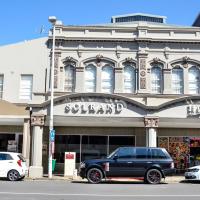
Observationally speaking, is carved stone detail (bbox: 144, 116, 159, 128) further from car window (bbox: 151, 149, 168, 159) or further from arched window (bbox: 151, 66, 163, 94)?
arched window (bbox: 151, 66, 163, 94)

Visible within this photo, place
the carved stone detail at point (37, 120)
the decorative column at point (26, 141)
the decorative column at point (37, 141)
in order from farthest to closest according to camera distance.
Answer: the decorative column at point (26, 141)
the carved stone detail at point (37, 120)
the decorative column at point (37, 141)

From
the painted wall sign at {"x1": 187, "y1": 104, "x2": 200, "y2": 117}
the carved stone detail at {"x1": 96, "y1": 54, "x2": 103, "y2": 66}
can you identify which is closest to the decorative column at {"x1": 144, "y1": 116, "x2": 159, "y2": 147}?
the painted wall sign at {"x1": 187, "y1": 104, "x2": 200, "y2": 117}

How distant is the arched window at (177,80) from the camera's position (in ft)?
112

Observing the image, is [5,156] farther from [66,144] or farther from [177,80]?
[177,80]

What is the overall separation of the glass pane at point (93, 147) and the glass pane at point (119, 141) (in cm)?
39

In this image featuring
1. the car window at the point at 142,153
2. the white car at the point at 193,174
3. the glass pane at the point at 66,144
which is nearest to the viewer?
the car window at the point at 142,153

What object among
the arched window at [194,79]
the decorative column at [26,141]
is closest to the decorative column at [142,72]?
the arched window at [194,79]

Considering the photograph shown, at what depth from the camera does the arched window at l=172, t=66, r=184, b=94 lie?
112 feet

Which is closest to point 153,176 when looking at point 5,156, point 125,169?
point 125,169

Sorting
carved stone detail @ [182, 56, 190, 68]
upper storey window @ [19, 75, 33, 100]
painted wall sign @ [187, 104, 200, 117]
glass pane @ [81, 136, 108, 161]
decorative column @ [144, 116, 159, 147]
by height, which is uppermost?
carved stone detail @ [182, 56, 190, 68]

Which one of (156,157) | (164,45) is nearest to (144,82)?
(164,45)

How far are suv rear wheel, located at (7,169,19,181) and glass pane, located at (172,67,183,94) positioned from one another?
15.8 metres

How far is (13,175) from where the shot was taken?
73.9ft

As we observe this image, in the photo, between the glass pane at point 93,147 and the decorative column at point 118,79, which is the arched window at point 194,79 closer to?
the decorative column at point 118,79
